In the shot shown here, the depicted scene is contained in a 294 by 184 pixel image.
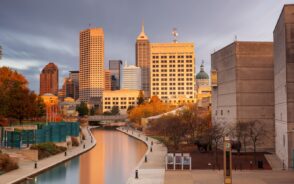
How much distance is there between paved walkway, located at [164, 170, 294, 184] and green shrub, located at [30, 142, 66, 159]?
18.5 m

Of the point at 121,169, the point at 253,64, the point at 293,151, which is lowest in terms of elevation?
the point at 121,169

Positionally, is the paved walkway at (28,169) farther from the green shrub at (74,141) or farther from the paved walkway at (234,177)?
the green shrub at (74,141)

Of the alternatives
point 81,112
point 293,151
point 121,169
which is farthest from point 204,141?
point 81,112

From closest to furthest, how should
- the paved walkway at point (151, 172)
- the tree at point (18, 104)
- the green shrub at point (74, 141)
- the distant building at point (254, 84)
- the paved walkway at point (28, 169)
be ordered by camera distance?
the paved walkway at point (151, 172) → the paved walkway at point (28, 169) → the distant building at point (254, 84) → the tree at point (18, 104) → the green shrub at point (74, 141)

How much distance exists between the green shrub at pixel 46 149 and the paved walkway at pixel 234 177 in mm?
18548

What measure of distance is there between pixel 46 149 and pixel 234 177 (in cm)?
2594

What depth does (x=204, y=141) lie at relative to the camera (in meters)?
50.1

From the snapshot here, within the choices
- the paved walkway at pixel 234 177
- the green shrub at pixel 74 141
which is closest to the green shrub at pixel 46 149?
the green shrub at pixel 74 141

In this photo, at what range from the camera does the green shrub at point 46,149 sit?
47000 mm

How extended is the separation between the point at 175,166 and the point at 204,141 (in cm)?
1271

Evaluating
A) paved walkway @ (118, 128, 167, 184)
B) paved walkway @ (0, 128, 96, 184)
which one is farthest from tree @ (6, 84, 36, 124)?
paved walkway @ (118, 128, 167, 184)

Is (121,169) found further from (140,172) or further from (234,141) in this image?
(234,141)

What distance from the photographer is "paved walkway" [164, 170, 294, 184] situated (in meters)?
29.7

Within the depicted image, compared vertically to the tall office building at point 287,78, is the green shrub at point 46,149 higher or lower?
lower
